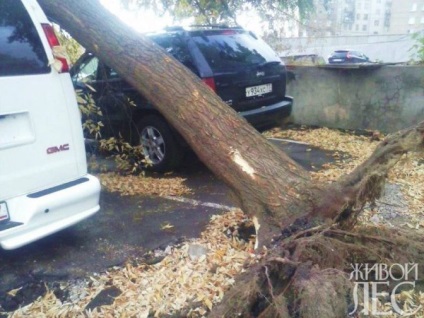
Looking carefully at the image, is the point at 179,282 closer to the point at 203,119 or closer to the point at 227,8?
the point at 203,119

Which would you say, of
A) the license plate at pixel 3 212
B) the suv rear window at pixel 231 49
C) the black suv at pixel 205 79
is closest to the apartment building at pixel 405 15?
the suv rear window at pixel 231 49

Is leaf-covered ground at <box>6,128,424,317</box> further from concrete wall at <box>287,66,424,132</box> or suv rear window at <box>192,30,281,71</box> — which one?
concrete wall at <box>287,66,424,132</box>

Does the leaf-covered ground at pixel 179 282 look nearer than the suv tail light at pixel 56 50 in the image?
Yes

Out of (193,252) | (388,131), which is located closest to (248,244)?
(193,252)

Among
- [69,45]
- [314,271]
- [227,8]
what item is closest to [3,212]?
[314,271]

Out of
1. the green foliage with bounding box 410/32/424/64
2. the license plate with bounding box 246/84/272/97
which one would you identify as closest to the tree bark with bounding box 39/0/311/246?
the license plate with bounding box 246/84/272/97

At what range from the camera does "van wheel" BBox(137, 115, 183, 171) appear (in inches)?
198

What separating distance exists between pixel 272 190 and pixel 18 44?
2114 millimetres

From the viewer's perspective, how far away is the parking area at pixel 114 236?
2.96m

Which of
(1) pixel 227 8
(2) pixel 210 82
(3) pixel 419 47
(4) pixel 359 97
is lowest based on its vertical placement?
(4) pixel 359 97

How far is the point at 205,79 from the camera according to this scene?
4.63 metres

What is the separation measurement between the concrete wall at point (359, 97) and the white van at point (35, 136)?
5.51 meters

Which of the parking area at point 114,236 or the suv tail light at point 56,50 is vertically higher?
the suv tail light at point 56,50

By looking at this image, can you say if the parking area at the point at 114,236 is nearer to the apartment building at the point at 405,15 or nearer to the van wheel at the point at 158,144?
the van wheel at the point at 158,144
